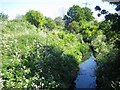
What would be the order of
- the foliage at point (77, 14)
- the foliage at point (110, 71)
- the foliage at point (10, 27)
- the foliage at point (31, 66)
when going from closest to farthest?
the foliage at point (31, 66), the foliage at point (110, 71), the foliage at point (10, 27), the foliage at point (77, 14)

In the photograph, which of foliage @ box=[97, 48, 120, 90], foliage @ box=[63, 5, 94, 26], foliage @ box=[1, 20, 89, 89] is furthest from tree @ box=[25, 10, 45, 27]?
foliage @ box=[97, 48, 120, 90]

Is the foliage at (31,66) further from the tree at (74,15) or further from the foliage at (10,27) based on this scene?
the tree at (74,15)

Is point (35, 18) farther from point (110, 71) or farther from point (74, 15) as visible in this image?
point (110, 71)

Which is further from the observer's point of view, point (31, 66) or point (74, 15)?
point (74, 15)

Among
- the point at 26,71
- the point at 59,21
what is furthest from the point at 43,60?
the point at 59,21

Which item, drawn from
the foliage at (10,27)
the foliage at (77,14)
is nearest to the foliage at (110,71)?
the foliage at (10,27)

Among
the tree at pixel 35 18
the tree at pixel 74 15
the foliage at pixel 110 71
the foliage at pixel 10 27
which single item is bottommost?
the foliage at pixel 110 71

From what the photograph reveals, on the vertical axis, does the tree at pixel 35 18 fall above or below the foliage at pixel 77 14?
below

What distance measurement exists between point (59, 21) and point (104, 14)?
33.6 meters

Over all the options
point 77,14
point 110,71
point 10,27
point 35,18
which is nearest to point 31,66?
point 110,71

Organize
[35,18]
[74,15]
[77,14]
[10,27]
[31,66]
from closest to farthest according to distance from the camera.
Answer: [31,66] → [10,27] → [35,18] → [77,14] → [74,15]

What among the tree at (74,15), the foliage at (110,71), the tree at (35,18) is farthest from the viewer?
the tree at (74,15)

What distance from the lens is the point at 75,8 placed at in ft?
134

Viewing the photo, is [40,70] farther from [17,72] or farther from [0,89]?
[0,89]
